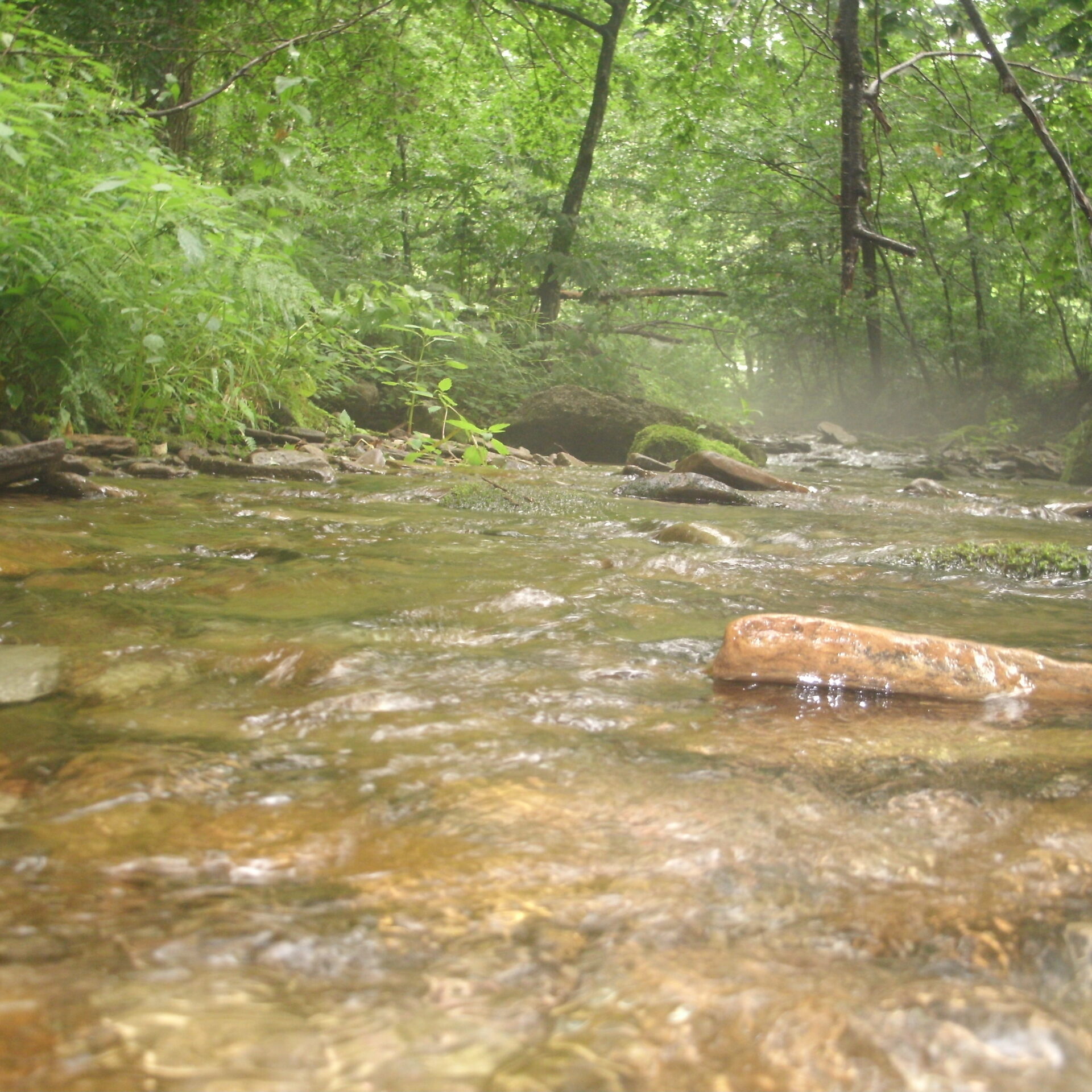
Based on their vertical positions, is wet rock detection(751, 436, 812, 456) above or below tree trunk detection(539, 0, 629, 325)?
below

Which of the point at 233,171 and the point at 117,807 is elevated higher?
the point at 233,171

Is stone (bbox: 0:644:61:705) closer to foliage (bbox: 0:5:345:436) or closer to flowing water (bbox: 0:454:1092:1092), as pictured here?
flowing water (bbox: 0:454:1092:1092)

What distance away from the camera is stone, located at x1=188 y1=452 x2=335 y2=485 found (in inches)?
224

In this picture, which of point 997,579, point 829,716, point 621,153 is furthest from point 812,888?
point 621,153

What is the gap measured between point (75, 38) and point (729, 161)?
10236 mm

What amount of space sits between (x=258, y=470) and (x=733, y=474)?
3783mm

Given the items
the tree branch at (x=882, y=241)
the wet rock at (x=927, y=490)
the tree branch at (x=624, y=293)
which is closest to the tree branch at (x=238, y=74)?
the tree branch at (x=882, y=241)

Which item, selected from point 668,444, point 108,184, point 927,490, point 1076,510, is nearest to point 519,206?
point 668,444

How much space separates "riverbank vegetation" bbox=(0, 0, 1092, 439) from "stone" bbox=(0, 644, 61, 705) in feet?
8.40

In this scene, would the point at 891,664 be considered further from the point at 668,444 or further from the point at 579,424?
the point at 579,424

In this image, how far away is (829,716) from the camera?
196 cm

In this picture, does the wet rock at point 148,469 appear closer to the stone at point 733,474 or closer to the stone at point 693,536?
the stone at point 693,536

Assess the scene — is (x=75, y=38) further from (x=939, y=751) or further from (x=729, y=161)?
(x=729, y=161)

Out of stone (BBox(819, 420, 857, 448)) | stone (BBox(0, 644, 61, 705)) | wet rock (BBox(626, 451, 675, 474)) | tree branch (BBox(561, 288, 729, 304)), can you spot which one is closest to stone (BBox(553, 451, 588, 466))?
wet rock (BBox(626, 451, 675, 474))
